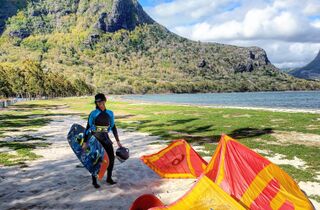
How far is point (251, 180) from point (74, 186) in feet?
19.1

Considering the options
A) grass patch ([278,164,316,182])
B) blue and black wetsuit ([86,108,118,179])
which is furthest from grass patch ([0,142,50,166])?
grass patch ([278,164,316,182])

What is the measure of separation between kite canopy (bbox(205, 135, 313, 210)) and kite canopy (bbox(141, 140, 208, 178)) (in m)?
2.93

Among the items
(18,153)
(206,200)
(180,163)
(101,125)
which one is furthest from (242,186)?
(18,153)

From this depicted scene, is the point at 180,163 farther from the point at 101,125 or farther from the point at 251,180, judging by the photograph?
the point at 251,180

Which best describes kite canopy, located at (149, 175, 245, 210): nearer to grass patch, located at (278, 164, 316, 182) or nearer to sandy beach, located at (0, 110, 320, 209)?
sandy beach, located at (0, 110, 320, 209)

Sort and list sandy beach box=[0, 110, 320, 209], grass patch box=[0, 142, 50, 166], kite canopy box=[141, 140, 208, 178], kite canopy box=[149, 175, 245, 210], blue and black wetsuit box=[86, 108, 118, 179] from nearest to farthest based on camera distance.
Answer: kite canopy box=[149, 175, 245, 210] < sandy beach box=[0, 110, 320, 209] < blue and black wetsuit box=[86, 108, 118, 179] < kite canopy box=[141, 140, 208, 178] < grass patch box=[0, 142, 50, 166]

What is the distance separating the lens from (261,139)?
2155 cm

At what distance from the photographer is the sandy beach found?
966 centimetres

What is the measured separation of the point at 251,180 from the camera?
27.8ft

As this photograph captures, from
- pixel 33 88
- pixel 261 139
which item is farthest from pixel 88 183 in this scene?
pixel 33 88

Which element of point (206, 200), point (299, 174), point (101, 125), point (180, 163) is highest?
point (101, 125)

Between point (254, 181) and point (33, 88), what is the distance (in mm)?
113586

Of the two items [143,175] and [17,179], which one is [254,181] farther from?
[17,179]

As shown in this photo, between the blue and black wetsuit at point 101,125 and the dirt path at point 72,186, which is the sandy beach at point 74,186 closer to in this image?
the dirt path at point 72,186
